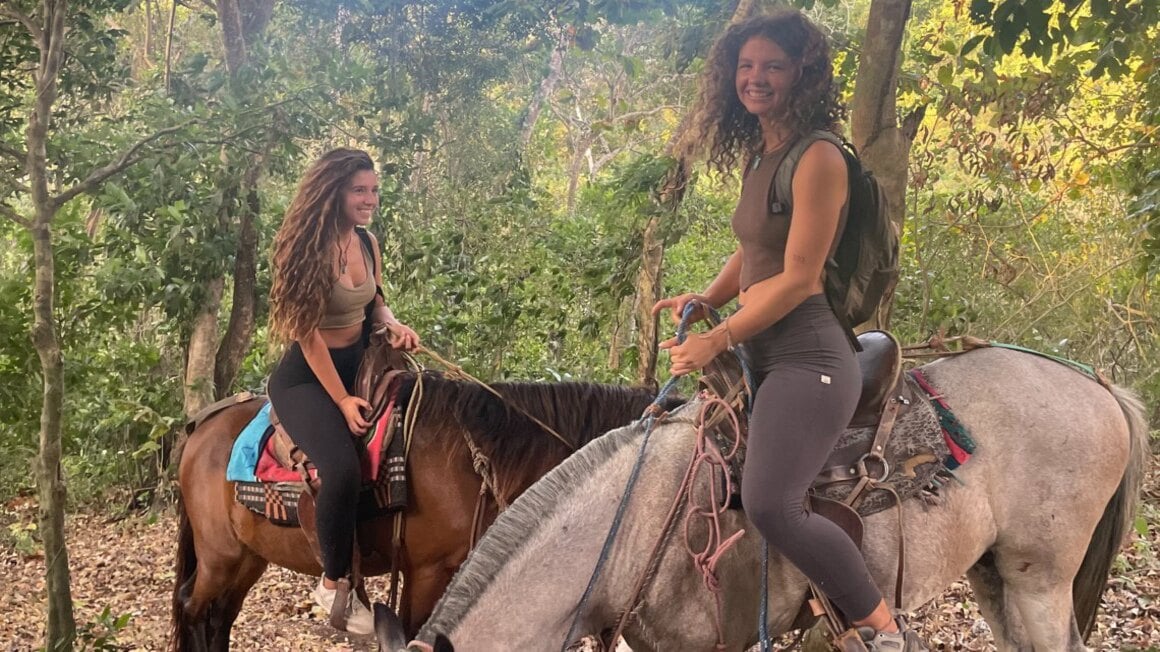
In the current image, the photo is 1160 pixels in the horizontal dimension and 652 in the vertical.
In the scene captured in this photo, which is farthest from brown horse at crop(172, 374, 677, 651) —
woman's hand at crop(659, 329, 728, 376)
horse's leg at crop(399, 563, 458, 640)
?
woman's hand at crop(659, 329, 728, 376)

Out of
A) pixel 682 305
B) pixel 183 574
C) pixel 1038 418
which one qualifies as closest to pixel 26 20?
pixel 183 574

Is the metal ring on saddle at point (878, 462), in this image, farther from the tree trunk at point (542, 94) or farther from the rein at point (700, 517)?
the tree trunk at point (542, 94)

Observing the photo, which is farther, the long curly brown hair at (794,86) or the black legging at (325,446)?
the black legging at (325,446)

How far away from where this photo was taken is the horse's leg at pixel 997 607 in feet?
9.33

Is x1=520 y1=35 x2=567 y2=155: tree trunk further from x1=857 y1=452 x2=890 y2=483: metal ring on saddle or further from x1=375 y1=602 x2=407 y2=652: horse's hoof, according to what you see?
x1=375 y1=602 x2=407 y2=652: horse's hoof

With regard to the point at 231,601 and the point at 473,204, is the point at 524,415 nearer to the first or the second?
the point at 231,601

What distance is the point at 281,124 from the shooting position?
5602 mm

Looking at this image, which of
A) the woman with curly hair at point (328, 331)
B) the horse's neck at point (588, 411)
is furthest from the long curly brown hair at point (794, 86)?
the woman with curly hair at point (328, 331)

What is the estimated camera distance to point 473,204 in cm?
795

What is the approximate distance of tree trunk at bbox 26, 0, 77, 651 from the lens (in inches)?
153

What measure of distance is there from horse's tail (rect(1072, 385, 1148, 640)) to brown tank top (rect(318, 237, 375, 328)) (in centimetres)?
287

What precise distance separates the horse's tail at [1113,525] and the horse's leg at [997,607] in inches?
10.8

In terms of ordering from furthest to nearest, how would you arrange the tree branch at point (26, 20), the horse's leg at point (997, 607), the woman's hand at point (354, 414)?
the tree branch at point (26, 20), the woman's hand at point (354, 414), the horse's leg at point (997, 607)

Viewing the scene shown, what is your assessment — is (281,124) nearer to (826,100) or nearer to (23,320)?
(23,320)
